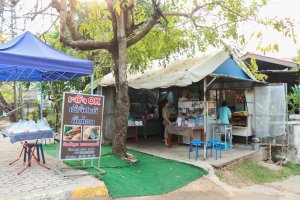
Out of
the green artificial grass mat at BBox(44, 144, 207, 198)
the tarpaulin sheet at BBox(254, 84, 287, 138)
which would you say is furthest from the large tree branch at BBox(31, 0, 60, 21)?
the tarpaulin sheet at BBox(254, 84, 287, 138)

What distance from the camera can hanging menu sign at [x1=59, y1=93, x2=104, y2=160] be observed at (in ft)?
19.8

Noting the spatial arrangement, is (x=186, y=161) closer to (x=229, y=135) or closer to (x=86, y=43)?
(x=229, y=135)

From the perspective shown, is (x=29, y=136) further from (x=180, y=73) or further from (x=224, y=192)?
(x=224, y=192)

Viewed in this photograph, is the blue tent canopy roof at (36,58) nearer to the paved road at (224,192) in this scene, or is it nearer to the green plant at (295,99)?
the paved road at (224,192)

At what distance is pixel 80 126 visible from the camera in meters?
6.20

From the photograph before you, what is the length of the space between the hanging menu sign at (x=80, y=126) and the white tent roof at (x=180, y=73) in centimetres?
259

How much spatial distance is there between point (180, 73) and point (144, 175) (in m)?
2.93

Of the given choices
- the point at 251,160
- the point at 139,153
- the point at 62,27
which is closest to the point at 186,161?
the point at 139,153

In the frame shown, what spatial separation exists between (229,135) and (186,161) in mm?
2668

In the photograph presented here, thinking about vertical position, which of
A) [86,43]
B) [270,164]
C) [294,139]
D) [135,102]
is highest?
[86,43]

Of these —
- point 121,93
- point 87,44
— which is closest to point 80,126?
point 121,93

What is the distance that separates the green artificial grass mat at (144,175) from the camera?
5987mm

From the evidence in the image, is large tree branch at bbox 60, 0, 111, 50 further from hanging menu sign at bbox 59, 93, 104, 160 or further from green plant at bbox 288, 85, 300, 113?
green plant at bbox 288, 85, 300, 113

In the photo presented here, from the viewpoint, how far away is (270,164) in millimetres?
9594
